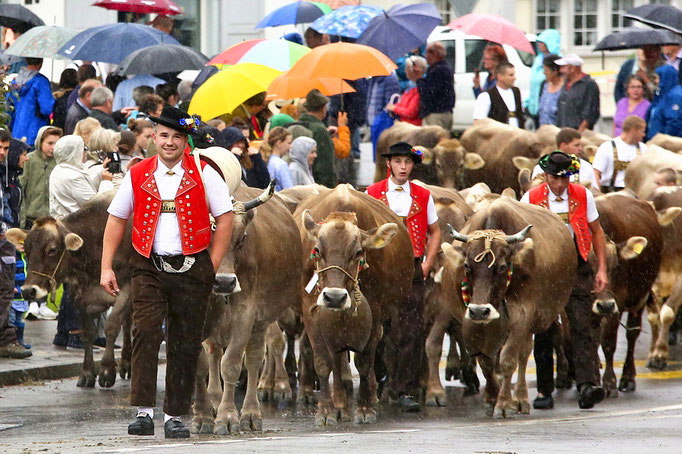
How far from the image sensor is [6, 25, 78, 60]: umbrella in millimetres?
21734

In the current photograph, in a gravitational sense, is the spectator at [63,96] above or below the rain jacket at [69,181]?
above

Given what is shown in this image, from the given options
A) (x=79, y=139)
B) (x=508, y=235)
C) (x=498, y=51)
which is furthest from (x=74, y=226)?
(x=498, y=51)

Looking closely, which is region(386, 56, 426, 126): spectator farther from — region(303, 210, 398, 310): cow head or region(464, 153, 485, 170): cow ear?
region(303, 210, 398, 310): cow head

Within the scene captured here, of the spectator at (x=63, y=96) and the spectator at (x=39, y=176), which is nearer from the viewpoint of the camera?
the spectator at (x=39, y=176)

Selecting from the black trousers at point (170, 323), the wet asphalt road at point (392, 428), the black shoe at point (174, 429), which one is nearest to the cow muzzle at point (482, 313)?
the wet asphalt road at point (392, 428)

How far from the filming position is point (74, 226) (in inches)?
582

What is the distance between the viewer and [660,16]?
2298 cm

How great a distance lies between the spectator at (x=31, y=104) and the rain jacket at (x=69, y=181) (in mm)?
4450

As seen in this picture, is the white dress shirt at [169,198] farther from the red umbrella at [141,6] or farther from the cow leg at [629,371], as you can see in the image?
the red umbrella at [141,6]

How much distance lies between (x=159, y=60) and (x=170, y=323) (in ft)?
35.7

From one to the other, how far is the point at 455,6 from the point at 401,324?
→ 15037 millimetres

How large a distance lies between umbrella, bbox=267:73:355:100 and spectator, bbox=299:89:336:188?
56 cm

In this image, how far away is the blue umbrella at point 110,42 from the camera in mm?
21562

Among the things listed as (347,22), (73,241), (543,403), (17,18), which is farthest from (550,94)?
(73,241)
